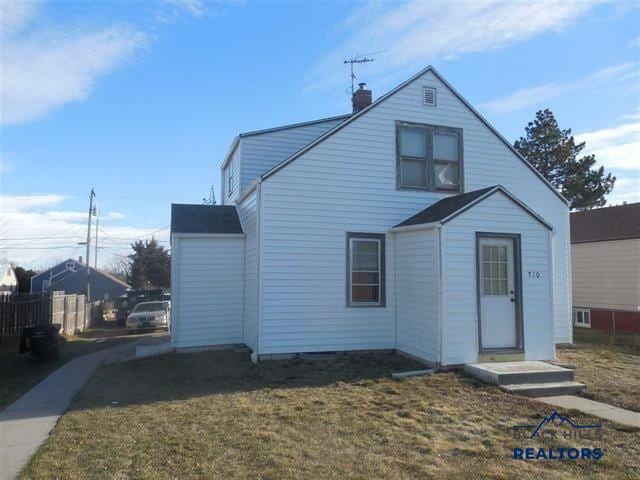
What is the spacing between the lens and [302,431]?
236 inches

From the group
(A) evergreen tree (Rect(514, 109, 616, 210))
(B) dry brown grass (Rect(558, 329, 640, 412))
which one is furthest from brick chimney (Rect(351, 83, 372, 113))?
(A) evergreen tree (Rect(514, 109, 616, 210))

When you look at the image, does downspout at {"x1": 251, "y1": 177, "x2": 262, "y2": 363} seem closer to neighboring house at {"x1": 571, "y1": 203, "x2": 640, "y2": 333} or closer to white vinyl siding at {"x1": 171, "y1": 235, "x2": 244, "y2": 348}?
white vinyl siding at {"x1": 171, "y1": 235, "x2": 244, "y2": 348}

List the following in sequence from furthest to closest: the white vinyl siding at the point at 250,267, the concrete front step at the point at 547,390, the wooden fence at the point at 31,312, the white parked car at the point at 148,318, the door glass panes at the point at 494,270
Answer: the white parked car at the point at 148,318 → the wooden fence at the point at 31,312 → the white vinyl siding at the point at 250,267 → the door glass panes at the point at 494,270 → the concrete front step at the point at 547,390

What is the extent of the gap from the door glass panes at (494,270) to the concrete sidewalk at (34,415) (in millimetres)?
8025

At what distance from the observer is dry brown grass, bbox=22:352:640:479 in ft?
16.0

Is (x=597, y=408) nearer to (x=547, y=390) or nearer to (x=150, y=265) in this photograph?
(x=547, y=390)

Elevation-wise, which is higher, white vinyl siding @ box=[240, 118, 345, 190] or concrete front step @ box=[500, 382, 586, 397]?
white vinyl siding @ box=[240, 118, 345, 190]

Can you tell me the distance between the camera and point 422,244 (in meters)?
10.4

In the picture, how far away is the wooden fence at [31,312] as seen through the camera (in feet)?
51.9

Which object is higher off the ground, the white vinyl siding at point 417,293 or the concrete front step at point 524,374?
the white vinyl siding at point 417,293

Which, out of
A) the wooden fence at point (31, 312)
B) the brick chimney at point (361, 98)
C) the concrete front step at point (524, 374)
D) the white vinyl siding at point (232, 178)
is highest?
the brick chimney at point (361, 98)

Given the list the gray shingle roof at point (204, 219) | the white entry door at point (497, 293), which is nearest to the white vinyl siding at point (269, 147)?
the gray shingle roof at point (204, 219)

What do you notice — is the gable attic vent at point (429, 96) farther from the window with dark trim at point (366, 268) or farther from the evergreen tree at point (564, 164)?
the evergreen tree at point (564, 164)

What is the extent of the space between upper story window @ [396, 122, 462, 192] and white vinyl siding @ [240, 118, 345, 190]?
412 cm
